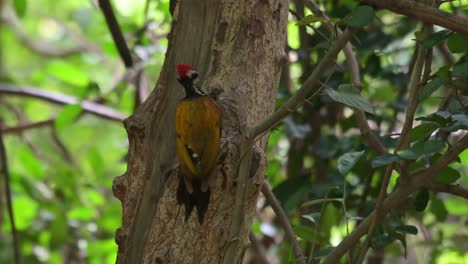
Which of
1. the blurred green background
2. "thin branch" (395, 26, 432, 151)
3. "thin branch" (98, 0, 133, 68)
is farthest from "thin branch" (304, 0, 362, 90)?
"thin branch" (98, 0, 133, 68)

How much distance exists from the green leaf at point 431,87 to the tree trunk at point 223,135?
32cm

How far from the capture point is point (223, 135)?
5.51 ft

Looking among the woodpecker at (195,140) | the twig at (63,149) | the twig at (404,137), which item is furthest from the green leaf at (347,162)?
the twig at (63,149)

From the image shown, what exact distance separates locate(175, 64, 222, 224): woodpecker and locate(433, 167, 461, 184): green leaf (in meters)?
0.52

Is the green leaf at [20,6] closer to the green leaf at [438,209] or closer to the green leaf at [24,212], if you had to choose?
the green leaf at [24,212]

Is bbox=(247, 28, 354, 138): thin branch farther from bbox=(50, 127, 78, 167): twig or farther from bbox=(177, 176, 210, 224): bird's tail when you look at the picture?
bbox=(50, 127, 78, 167): twig

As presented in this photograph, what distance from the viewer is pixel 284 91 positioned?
2758 mm

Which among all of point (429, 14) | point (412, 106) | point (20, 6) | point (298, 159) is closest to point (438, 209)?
point (298, 159)

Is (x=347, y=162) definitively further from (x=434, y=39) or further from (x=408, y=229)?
(x=434, y=39)

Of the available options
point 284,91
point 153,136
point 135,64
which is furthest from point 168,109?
point 135,64

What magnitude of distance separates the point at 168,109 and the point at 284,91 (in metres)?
1.01

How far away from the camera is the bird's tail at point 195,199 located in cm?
159

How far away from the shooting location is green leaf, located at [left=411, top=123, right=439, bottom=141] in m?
1.74

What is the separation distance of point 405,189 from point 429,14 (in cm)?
37
